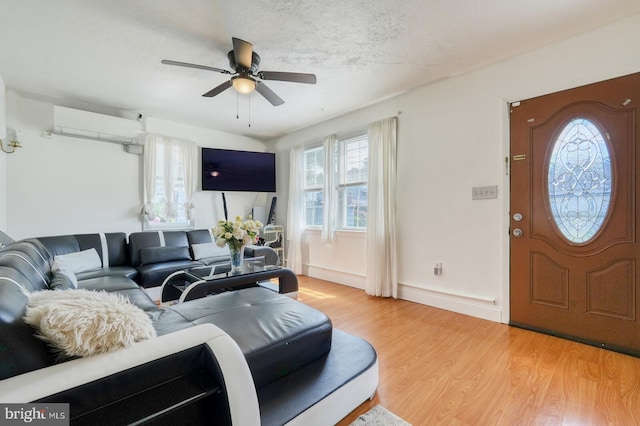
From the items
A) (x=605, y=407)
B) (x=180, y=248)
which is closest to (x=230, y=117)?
(x=180, y=248)

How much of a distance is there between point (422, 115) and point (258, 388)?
3179mm

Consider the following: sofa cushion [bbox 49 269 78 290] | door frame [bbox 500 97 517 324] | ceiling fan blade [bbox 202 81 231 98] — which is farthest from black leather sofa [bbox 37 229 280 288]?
door frame [bbox 500 97 517 324]

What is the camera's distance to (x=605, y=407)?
4.93 ft

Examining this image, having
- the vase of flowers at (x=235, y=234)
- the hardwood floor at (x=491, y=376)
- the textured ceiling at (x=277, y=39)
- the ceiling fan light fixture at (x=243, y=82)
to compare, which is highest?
the textured ceiling at (x=277, y=39)

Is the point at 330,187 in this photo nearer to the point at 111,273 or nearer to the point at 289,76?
the point at 289,76

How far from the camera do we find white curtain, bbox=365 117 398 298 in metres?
3.44

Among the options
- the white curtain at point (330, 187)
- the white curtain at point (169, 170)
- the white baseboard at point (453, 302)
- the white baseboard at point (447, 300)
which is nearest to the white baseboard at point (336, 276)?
the white baseboard at point (447, 300)

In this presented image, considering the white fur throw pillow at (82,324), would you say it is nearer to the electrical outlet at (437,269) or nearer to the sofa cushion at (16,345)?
the sofa cushion at (16,345)

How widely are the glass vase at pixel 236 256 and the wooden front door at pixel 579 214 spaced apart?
2.69m

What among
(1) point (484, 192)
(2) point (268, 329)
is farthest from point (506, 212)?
(2) point (268, 329)

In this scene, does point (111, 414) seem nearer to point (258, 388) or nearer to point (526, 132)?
point (258, 388)

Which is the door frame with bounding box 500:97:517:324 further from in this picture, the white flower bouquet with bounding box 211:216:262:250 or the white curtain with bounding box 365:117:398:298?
the white flower bouquet with bounding box 211:216:262:250

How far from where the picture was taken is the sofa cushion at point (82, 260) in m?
2.91

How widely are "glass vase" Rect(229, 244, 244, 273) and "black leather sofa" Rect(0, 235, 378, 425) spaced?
1042mm
